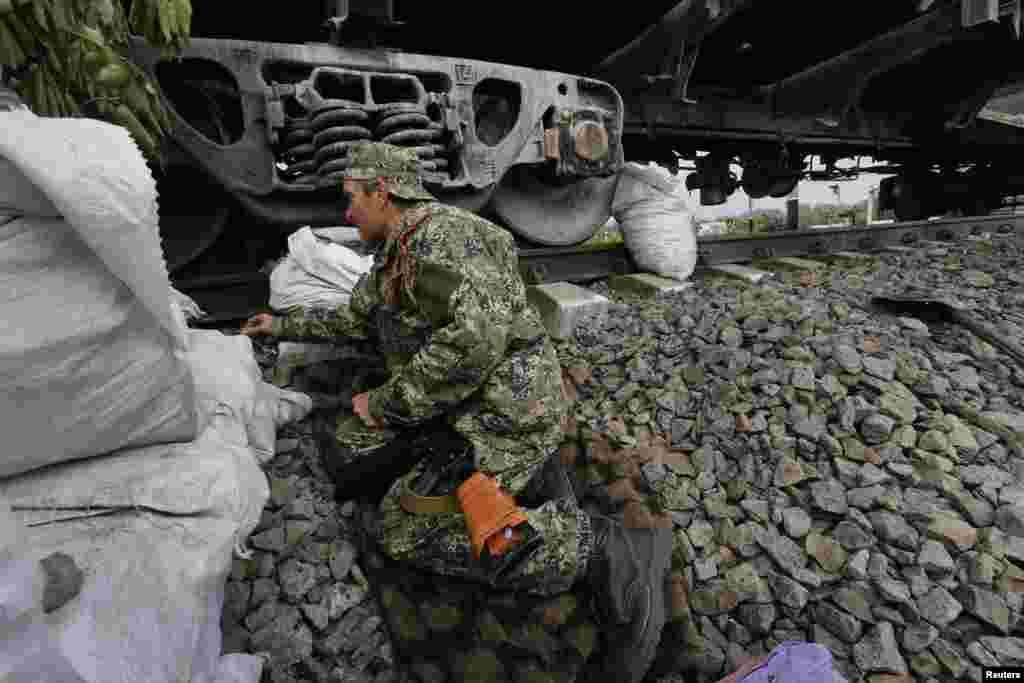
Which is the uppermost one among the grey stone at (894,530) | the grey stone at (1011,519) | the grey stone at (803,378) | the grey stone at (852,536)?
the grey stone at (803,378)

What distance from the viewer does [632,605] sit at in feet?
4.84

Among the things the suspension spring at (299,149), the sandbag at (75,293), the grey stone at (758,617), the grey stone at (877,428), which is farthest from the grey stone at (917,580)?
the suspension spring at (299,149)

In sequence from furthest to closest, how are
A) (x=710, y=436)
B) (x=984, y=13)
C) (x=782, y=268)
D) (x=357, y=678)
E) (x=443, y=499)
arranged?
(x=782, y=268)
(x=984, y=13)
(x=710, y=436)
(x=443, y=499)
(x=357, y=678)

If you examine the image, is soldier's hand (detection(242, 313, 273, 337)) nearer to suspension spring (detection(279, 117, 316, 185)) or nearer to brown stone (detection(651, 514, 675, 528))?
suspension spring (detection(279, 117, 316, 185))

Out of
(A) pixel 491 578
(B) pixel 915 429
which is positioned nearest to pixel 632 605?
(A) pixel 491 578

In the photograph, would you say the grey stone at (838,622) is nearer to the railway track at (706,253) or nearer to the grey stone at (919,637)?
the grey stone at (919,637)

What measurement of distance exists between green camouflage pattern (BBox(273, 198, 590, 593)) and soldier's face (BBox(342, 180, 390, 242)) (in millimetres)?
124

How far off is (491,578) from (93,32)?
169cm

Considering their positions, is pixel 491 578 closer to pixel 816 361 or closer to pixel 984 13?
pixel 816 361

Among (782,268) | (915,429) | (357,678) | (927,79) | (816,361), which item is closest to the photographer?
(357,678)

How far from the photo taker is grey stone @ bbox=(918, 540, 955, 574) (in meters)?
1.51

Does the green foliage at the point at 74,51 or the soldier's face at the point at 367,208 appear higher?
the green foliage at the point at 74,51

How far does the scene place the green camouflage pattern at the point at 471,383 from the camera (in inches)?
59.7

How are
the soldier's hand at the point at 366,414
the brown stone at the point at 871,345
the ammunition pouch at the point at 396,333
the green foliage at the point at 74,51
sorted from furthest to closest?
1. the brown stone at the point at 871,345
2. the ammunition pouch at the point at 396,333
3. the soldier's hand at the point at 366,414
4. the green foliage at the point at 74,51
